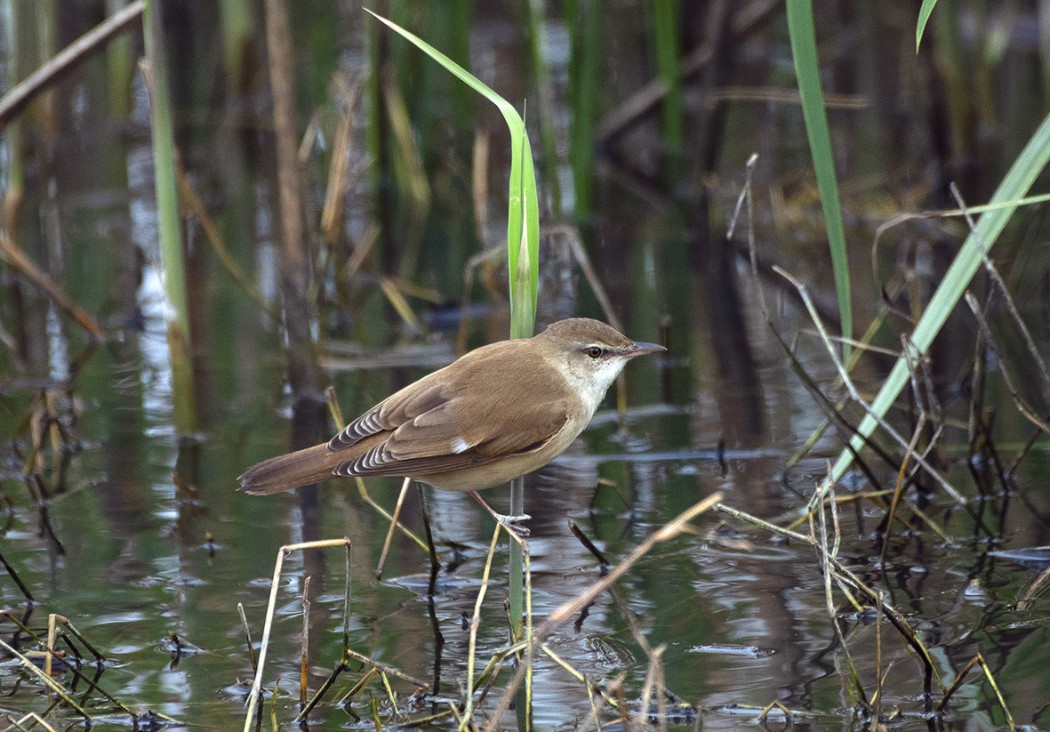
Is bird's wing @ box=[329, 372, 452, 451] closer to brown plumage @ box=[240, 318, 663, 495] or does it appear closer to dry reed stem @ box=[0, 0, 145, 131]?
brown plumage @ box=[240, 318, 663, 495]

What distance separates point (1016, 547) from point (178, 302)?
2.92 metres

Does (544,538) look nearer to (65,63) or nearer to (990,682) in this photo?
(990,682)

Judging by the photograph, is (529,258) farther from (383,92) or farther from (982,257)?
(383,92)

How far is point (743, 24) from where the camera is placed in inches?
327

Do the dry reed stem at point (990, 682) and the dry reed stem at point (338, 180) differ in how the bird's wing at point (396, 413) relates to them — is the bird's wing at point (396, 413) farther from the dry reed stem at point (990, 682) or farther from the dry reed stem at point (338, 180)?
the dry reed stem at point (338, 180)

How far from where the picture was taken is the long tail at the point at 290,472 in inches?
141

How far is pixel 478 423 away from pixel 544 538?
0.71 m

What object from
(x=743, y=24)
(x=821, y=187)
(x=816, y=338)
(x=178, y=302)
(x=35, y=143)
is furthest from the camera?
(x=35, y=143)

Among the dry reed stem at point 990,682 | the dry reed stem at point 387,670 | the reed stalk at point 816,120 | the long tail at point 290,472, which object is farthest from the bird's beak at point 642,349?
the dry reed stem at point 990,682

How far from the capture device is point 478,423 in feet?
11.8

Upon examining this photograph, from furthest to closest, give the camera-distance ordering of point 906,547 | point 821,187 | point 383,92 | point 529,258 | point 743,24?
point 743,24, point 383,92, point 906,547, point 821,187, point 529,258

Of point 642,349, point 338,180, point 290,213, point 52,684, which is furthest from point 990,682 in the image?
point 338,180

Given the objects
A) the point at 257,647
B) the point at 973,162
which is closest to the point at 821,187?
the point at 257,647

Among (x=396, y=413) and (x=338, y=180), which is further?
(x=338, y=180)
